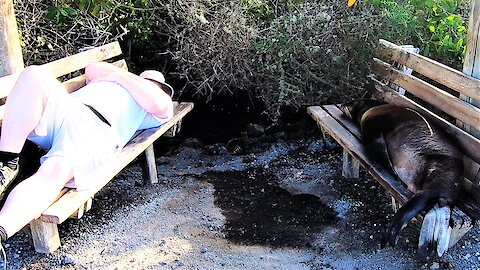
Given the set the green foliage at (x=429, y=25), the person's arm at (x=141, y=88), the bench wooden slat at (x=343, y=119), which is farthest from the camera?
the green foliage at (x=429, y=25)

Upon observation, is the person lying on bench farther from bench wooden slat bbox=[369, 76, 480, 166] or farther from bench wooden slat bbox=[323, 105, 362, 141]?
bench wooden slat bbox=[369, 76, 480, 166]

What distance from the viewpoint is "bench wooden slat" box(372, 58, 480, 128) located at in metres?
3.43

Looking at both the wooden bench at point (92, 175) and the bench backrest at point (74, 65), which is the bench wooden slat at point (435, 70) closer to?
the wooden bench at point (92, 175)

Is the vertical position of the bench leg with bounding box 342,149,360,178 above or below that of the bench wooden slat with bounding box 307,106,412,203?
below

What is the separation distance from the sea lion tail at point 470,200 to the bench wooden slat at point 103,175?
6.56 feet

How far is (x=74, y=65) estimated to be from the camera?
13.7ft

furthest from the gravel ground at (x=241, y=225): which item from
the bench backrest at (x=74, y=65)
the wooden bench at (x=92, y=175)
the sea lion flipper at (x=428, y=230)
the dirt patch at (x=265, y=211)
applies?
the bench backrest at (x=74, y=65)

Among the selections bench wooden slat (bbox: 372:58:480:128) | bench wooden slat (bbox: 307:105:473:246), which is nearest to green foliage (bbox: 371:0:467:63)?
bench wooden slat (bbox: 372:58:480:128)

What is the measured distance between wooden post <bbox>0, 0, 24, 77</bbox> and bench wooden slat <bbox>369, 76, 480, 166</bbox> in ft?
9.34

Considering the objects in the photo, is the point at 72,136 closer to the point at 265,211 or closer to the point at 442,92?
the point at 265,211

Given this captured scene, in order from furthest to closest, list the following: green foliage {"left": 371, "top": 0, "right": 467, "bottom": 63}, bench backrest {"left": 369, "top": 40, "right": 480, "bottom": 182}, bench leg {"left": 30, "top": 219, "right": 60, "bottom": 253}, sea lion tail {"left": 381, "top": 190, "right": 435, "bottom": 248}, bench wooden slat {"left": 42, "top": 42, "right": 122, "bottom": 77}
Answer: green foliage {"left": 371, "top": 0, "right": 467, "bottom": 63}, bench wooden slat {"left": 42, "top": 42, "right": 122, "bottom": 77}, bench backrest {"left": 369, "top": 40, "right": 480, "bottom": 182}, bench leg {"left": 30, "top": 219, "right": 60, "bottom": 253}, sea lion tail {"left": 381, "top": 190, "right": 435, "bottom": 248}

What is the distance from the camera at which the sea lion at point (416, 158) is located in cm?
299

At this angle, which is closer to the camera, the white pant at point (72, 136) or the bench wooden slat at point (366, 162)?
the bench wooden slat at point (366, 162)

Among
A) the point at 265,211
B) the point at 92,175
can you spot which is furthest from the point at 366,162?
the point at 92,175
